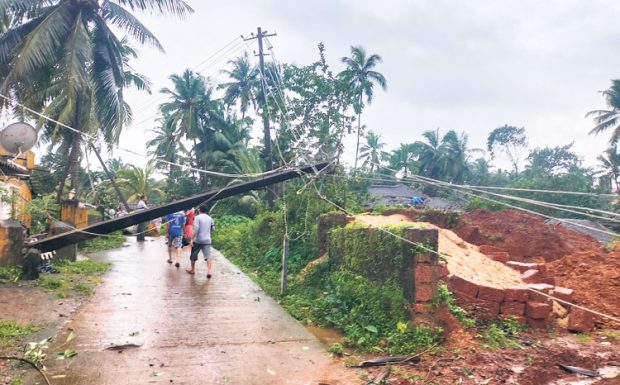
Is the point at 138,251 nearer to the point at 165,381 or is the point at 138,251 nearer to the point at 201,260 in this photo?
the point at 201,260

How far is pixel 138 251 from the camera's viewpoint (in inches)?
585

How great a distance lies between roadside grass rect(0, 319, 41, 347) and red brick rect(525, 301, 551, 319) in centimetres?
627

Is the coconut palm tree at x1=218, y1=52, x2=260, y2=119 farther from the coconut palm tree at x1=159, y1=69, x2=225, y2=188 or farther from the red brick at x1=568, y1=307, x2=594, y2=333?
the red brick at x1=568, y1=307, x2=594, y2=333

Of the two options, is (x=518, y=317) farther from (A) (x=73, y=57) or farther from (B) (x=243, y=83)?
(B) (x=243, y=83)

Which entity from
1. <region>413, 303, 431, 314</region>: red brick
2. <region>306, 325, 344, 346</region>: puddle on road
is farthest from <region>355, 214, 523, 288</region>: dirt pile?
<region>306, 325, 344, 346</region>: puddle on road

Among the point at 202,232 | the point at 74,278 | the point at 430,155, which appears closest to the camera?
the point at 74,278

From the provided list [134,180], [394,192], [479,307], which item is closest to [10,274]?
[479,307]

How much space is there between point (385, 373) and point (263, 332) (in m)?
1.99

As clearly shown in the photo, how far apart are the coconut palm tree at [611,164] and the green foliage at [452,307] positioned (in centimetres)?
3317

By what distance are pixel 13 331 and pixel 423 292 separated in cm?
503

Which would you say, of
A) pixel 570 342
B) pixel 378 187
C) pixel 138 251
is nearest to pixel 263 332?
pixel 570 342

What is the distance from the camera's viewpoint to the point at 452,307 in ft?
19.4

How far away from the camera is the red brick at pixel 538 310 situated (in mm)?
5996

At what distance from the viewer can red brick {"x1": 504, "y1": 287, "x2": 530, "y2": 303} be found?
19.9ft
